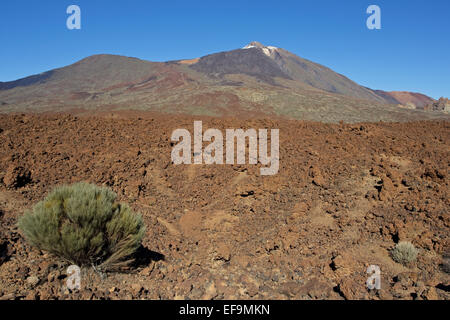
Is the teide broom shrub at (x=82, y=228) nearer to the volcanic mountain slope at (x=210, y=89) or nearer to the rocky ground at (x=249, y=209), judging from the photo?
the rocky ground at (x=249, y=209)

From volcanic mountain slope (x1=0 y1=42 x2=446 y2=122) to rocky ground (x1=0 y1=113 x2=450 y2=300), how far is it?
70.1 ft

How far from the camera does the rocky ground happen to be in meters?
4.12

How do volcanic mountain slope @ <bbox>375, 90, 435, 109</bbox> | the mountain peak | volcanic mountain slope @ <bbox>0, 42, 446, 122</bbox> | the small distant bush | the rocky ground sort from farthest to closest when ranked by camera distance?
the mountain peak < volcanic mountain slope @ <bbox>375, 90, 435, 109</bbox> < volcanic mountain slope @ <bbox>0, 42, 446, 122</bbox> < the small distant bush < the rocky ground

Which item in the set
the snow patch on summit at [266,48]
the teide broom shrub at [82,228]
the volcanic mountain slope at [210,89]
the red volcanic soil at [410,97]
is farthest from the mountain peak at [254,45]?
the teide broom shrub at [82,228]

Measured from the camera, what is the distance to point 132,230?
4.00m

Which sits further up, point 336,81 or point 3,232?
point 336,81

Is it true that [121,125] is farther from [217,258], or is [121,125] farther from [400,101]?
[400,101]

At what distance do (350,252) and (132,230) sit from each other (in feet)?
11.9

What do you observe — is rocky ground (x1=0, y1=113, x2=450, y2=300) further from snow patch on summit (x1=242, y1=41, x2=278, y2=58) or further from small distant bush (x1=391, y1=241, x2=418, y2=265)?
snow patch on summit (x1=242, y1=41, x2=278, y2=58)

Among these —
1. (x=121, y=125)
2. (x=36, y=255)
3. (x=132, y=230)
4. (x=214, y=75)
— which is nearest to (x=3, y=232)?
(x=36, y=255)

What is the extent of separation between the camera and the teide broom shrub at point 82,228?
11.3 feet

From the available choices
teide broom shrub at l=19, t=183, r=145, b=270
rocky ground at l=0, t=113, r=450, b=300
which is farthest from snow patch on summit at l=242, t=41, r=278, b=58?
teide broom shrub at l=19, t=183, r=145, b=270

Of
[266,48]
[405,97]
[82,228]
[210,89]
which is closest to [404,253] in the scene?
[82,228]
